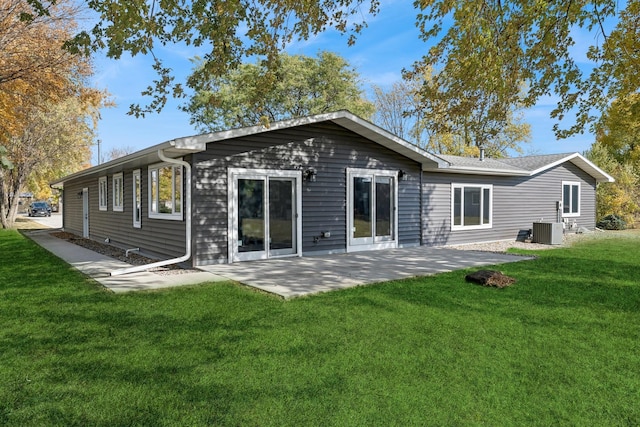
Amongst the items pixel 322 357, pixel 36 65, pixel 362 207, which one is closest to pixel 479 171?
pixel 362 207

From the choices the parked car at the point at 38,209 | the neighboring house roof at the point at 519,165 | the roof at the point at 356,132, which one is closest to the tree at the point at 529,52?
the roof at the point at 356,132

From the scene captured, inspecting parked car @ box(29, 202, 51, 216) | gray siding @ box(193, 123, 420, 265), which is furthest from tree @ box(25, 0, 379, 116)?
parked car @ box(29, 202, 51, 216)

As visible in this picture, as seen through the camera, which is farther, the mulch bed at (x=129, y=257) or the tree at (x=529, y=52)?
the mulch bed at (x=129, y=257)

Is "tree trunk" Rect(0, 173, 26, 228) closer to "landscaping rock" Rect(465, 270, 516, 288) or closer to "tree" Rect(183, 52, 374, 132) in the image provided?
"tree" Rect(183, 52, 374, 132)

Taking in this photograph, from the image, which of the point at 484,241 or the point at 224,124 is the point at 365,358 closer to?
the point at 484,241

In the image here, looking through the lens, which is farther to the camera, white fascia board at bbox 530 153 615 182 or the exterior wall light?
white fascia board at bbox 530 153 615 182

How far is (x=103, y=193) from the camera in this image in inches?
541

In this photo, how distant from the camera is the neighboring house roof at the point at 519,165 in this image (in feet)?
41.5

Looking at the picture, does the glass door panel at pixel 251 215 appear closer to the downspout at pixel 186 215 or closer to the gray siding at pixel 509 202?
the downspout at pixel 186 215

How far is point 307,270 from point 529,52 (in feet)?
17.6

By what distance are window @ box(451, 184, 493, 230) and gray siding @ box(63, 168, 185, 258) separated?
26.8 feet

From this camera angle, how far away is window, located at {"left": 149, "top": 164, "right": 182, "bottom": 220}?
28.0 ft

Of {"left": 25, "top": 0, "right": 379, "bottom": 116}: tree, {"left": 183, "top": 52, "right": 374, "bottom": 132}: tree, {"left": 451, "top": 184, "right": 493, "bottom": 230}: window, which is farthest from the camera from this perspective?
{"left": 183, "top": 52, "right": 374, "bottom": 132}: tree

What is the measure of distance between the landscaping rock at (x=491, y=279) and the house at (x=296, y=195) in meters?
4.02
